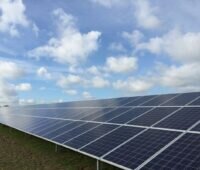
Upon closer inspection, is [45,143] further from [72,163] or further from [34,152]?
[72,163]

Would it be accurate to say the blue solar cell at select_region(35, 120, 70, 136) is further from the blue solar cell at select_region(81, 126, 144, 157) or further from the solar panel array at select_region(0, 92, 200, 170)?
the blue solar cell at select_region(81, 126, 144, 157)

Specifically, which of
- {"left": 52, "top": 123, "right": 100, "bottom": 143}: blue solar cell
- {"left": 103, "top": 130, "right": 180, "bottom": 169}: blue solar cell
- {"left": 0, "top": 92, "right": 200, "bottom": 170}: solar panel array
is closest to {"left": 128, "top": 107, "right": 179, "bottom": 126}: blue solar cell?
{"left": 0, "top": 92, "right": 200, "bottom": 170}: solar panel array

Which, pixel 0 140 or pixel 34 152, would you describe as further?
pixel 0 140

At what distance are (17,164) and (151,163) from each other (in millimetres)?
8931

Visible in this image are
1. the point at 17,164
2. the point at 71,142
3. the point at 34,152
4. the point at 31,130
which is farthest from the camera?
the point at 31,130

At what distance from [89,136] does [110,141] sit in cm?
175

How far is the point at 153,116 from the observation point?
510 inches

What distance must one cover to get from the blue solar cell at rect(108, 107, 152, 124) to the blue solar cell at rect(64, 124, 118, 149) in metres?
0.66

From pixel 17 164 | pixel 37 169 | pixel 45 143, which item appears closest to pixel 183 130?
pixel 37 169

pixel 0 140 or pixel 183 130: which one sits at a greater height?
pixel 183 130

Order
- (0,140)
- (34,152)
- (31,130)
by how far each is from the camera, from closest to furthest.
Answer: (34,152), (31,130), (0,140)

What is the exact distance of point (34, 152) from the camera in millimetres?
17500

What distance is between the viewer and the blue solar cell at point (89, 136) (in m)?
12.3

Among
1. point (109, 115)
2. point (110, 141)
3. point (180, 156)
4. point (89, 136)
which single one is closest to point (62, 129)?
point (109, 115)
